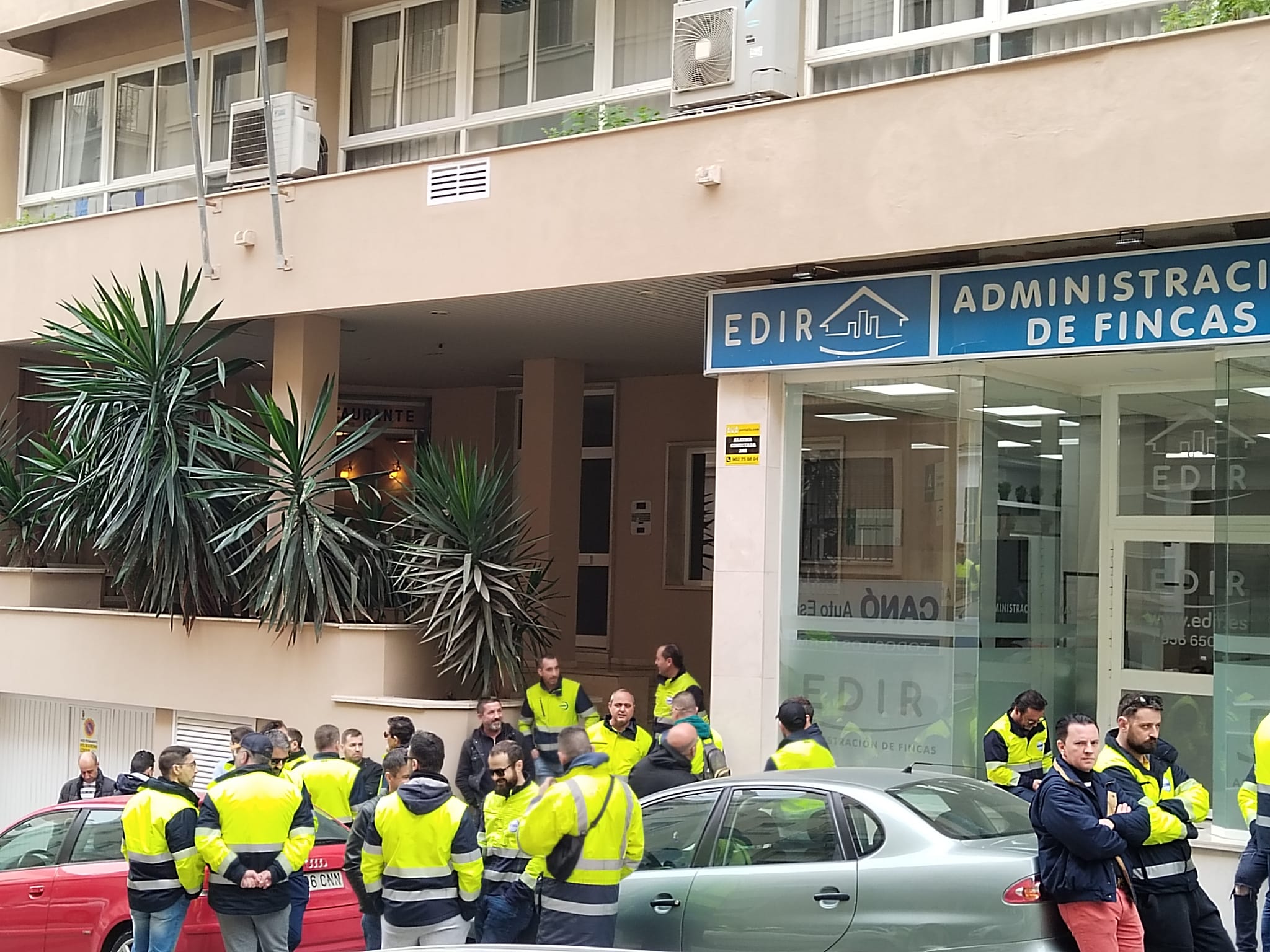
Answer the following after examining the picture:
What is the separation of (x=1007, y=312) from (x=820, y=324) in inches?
56.8

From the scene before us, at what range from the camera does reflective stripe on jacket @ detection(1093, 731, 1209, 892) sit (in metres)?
6.75

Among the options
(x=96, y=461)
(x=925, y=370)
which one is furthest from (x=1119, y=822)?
(x=96, y=461)

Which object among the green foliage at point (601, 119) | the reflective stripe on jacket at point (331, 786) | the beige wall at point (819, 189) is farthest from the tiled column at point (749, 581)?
the reflective stripe on jacket at point (331, 786)

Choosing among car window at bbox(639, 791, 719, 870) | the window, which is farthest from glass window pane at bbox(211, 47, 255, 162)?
car window at bbox(639, 791, 719, 870)

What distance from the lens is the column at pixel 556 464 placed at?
1614cm

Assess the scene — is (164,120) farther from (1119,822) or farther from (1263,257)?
(1119,822)

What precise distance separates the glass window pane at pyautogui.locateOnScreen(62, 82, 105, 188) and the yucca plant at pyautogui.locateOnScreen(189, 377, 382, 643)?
5.15 metres

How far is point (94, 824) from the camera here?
9.59m

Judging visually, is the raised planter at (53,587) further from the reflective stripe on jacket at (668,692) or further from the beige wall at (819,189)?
the reflective stripe on jacket at (668,692)

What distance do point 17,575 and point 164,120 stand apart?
5207 millimetres

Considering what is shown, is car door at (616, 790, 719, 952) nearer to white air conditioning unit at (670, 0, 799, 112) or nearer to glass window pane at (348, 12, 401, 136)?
white air conditioning unit at (670, 0, 799, 112)

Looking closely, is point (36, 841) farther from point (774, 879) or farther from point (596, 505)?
point (596, 505)

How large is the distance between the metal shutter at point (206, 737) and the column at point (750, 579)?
5186 mm

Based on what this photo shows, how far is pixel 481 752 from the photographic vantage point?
11.3 metres
